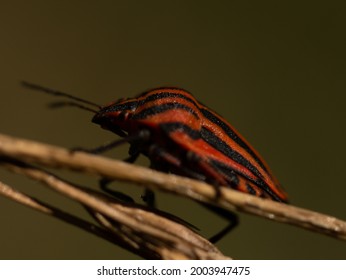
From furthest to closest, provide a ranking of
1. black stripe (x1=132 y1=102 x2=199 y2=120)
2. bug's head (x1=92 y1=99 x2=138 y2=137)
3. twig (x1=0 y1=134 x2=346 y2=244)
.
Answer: bug's head (x1=92 y1=99 x2=138 y2=137)
black stripe (x1=132 y1=102 x2=199 y2=120)
twig (x1=0 y1=134 x2=346 y2=244)

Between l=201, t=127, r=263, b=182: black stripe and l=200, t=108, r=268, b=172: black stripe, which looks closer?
l=201, t=127, r=263, b=182: black stripe

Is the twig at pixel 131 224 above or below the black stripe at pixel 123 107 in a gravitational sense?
below

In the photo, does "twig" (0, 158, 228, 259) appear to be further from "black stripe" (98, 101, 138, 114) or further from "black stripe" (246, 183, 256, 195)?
"black stripe" (98, 101, 138, 114)

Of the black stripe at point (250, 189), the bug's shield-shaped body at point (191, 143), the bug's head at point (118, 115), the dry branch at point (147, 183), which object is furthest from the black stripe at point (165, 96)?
the dry branch at point (147, 183)

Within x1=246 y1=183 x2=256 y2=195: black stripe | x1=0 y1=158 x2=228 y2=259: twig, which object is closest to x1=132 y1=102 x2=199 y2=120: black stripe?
x1=246 y1=183 x2=256 y2=195: black stripe

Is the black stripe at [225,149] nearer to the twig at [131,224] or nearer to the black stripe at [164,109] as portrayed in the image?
the black stripe at [164,109]

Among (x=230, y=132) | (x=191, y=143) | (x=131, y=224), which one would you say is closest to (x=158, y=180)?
(x=131, y=224)

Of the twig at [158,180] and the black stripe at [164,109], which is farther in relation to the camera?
the black stripe at [164,109]
